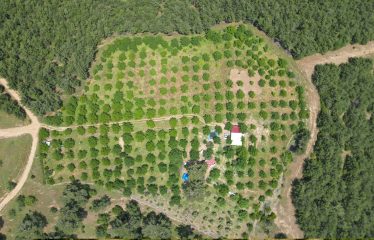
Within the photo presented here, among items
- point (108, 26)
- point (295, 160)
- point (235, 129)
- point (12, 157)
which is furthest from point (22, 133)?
point (295, 160)

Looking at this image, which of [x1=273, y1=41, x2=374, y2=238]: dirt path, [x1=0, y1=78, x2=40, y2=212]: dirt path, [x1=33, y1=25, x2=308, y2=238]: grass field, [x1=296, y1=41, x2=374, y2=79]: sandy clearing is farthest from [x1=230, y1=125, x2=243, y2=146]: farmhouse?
[x1=0, y1=78, x2=40, y2=212]: dirt path

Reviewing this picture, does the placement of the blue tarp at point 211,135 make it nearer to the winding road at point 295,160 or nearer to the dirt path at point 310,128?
the winding road at point 295,160

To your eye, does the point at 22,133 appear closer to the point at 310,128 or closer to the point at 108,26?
the point at 108,26

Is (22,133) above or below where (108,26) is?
below

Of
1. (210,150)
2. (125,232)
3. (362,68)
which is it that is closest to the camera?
(125,232)

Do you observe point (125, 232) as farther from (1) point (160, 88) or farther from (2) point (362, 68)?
(2) point (362, 68)

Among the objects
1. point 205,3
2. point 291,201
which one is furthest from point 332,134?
point 205,3
